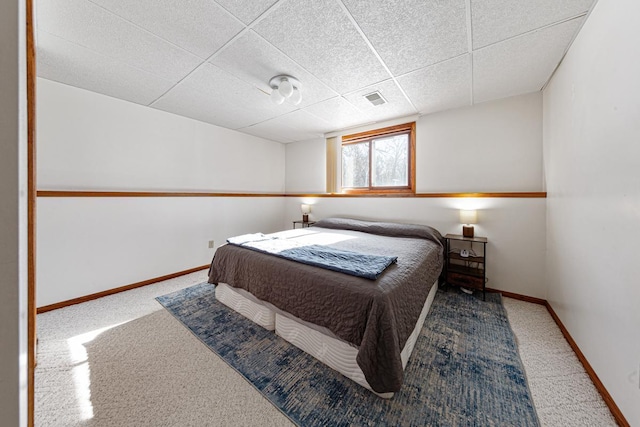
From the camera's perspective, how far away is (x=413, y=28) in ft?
5.13

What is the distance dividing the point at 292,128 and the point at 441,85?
2.24 meters

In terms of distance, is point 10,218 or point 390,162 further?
point 390,162

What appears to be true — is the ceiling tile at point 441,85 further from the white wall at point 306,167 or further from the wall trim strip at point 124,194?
the wall trim strip at point 124,194

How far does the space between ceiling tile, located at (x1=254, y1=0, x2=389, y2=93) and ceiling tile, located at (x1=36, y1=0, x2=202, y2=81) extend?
827mm

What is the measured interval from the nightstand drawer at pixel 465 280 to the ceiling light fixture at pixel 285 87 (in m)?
2.64

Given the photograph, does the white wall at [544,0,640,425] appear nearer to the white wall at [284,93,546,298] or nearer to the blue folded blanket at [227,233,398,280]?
the white wall at [284,93,546,298]

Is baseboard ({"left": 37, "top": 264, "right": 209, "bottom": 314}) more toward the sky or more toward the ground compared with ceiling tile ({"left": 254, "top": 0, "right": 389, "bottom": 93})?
more toward the ground

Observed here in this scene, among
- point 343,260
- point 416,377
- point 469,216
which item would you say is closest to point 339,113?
point 469,216

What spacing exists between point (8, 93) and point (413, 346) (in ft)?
7.38

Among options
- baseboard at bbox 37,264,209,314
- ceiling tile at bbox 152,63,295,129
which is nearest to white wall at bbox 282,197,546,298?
ceiling tile at bbox 152,63,295,129

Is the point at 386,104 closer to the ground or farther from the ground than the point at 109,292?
farther from the ground

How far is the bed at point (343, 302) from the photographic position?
1.23m

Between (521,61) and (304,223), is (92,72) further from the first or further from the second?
(521,61)

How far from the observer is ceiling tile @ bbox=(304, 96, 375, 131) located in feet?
9.17
